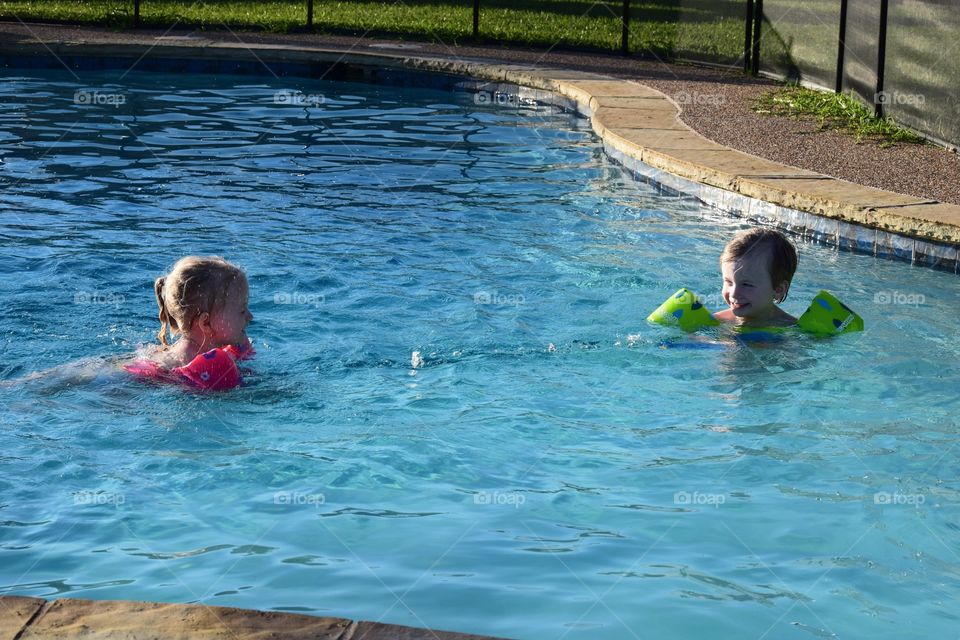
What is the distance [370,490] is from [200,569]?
0.87m

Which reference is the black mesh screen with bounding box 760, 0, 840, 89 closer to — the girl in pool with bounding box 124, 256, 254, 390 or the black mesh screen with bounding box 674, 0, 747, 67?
the black mesh screen with bounding box 674, 0, 747, 67

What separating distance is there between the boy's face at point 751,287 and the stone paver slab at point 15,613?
3.97 meters

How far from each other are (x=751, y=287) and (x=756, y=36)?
986 centimetres

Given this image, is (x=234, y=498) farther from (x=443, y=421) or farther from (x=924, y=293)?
(x=924, y=293)

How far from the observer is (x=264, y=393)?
18.3 feet

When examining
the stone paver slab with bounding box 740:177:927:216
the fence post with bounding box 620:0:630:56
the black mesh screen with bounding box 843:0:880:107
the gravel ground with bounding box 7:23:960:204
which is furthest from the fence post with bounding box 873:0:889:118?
the fence post with bounding box 620:0:630:56

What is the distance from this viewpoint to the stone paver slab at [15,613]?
2895mm

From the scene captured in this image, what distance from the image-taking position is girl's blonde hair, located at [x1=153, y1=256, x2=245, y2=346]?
5.15 meters

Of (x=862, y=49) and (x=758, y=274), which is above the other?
(x=862, y=49)

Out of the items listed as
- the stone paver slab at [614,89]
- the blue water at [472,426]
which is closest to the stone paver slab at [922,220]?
the blue water at [472,426]

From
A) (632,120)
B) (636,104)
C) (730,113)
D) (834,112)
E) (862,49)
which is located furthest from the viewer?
(636,104)

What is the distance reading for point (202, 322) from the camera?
5.31m

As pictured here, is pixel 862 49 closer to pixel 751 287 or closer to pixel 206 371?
pixel 751 287

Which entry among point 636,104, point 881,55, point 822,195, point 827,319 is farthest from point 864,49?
point 827,319
